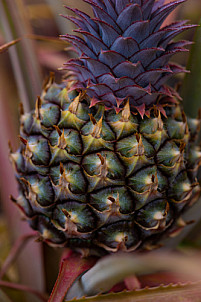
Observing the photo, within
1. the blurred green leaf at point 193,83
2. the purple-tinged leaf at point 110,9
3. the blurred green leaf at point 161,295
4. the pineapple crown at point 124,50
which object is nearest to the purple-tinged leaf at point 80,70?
the pineapple crown at point 124,50

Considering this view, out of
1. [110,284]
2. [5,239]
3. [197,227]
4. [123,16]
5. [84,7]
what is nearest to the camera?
[123,16]

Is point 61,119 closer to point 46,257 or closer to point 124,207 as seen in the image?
point 124,207

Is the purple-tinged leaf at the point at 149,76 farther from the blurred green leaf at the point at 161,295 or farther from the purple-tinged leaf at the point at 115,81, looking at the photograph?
the blurred green leaf at the point at 161,295

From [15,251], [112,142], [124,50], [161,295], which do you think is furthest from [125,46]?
[15,251]

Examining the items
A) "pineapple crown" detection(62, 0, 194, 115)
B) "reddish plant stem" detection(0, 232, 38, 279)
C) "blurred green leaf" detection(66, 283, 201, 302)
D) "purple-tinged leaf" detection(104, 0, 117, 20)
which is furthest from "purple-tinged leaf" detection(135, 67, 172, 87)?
"reddish plant stem" detection(0, 232, 38, 279)

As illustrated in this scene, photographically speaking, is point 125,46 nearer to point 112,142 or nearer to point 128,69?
point 128,69

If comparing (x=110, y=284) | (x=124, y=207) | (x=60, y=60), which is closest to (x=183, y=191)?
(x=124, y=207)

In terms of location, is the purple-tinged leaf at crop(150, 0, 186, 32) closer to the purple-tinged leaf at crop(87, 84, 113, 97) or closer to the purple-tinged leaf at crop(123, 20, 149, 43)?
the purple-tinged leaf at crop(123, 20, 149, 43)
